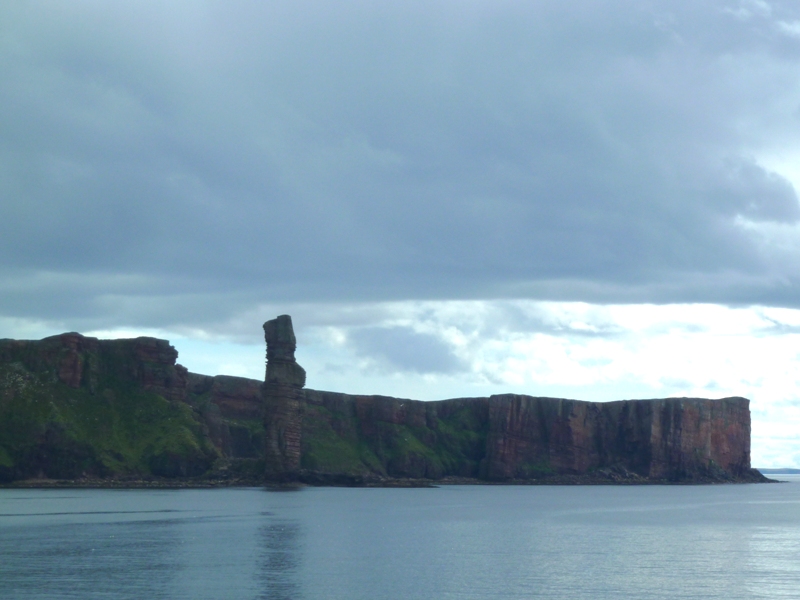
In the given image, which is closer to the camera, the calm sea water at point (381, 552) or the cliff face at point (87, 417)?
the calm sea water at point (381, 552)

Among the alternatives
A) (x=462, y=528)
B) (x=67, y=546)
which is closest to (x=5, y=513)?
(x=67, y=546)

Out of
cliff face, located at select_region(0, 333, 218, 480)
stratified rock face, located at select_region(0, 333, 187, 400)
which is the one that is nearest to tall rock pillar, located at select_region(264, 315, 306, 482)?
cliff face, located at select_region(0, 333, 218, 480)

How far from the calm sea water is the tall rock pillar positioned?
58847 mm

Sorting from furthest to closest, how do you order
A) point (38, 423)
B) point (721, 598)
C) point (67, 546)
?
point (38, 423) → point (67, 546) → point (721, 598)

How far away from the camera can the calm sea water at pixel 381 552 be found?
5656cm

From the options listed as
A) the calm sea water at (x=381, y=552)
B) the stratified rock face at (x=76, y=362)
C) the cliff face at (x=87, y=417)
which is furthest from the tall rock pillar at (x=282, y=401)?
the calm sea water at (x=381, y=552)

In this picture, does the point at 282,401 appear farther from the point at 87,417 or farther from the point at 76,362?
the point at 76,362

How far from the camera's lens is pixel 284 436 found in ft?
616

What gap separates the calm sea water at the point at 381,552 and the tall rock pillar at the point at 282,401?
5885 cm

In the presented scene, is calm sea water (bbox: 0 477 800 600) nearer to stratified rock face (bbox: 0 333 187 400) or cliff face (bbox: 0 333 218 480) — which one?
cliff face (bbox: 0 333 218 480)

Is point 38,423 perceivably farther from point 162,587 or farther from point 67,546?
point 162,587

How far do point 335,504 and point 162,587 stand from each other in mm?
80205

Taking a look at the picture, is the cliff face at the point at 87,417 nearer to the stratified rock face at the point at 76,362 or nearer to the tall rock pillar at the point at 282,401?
the stratified rock face at the point at 76,362

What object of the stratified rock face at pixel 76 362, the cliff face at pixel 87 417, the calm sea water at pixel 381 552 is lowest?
the calm sea water at pixel 381 552
